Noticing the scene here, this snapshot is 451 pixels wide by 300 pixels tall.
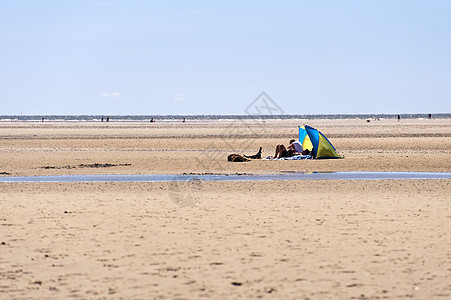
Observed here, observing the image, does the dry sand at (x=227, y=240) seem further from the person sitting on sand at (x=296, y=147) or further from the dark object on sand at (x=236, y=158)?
the person sitting on sand at (x=296, y=147)

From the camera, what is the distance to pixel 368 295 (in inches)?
313

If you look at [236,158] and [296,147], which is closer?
[236,158]

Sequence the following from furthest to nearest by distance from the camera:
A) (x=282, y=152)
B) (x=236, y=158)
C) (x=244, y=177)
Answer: (x=282, y=152)
(x=236, y=158)
(x=244, y=177)

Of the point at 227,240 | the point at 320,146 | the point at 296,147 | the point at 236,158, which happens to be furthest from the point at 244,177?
the point at 227,240

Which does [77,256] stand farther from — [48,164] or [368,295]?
[48,164]

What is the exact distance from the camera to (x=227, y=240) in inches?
444

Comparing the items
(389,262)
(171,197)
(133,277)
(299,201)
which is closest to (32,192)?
(171,197)

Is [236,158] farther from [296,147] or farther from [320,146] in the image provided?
[320,146]

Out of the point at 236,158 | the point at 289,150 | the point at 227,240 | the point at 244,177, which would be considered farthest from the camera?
the point at 289,150

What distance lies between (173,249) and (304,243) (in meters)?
2.13

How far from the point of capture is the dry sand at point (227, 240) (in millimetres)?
8406

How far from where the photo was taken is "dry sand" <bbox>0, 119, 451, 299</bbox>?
27.6 feet

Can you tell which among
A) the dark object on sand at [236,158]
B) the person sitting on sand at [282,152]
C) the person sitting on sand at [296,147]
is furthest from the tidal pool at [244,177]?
the person sitting on sand at [296,147]

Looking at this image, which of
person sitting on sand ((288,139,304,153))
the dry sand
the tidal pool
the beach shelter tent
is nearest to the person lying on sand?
person sitting on sand ((288,139,304,153))
